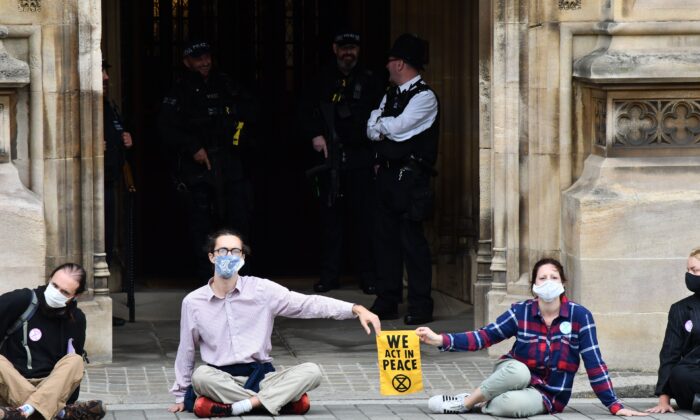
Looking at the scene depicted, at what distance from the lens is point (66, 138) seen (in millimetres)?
11570

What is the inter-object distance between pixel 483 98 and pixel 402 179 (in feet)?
3.89

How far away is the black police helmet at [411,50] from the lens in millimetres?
13031

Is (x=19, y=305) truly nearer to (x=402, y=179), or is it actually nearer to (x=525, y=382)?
(x=525, y=382)

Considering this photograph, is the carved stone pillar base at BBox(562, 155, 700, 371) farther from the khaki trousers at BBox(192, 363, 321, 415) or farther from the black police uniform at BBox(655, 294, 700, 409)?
the khaki trousers at BBox(192, 363, 321, 415)

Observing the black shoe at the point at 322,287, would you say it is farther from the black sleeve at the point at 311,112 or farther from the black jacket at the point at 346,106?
the black sleeve at the point at 311,112

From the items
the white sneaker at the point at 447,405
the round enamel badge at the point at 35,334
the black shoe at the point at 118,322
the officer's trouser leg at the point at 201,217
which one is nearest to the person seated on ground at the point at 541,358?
the white sneaker at the point at 447,405

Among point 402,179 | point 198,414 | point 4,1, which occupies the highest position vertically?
point 4,1

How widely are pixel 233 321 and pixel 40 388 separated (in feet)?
3.61

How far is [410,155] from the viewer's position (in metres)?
13.0

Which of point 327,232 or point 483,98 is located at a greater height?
point 483,98

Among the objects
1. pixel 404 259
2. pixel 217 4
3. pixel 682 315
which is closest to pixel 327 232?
pixel 404 259

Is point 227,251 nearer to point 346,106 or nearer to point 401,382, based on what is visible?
point 401,382

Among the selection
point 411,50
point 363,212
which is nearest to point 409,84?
point 411,50

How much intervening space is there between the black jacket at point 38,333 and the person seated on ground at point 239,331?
0.65 m
